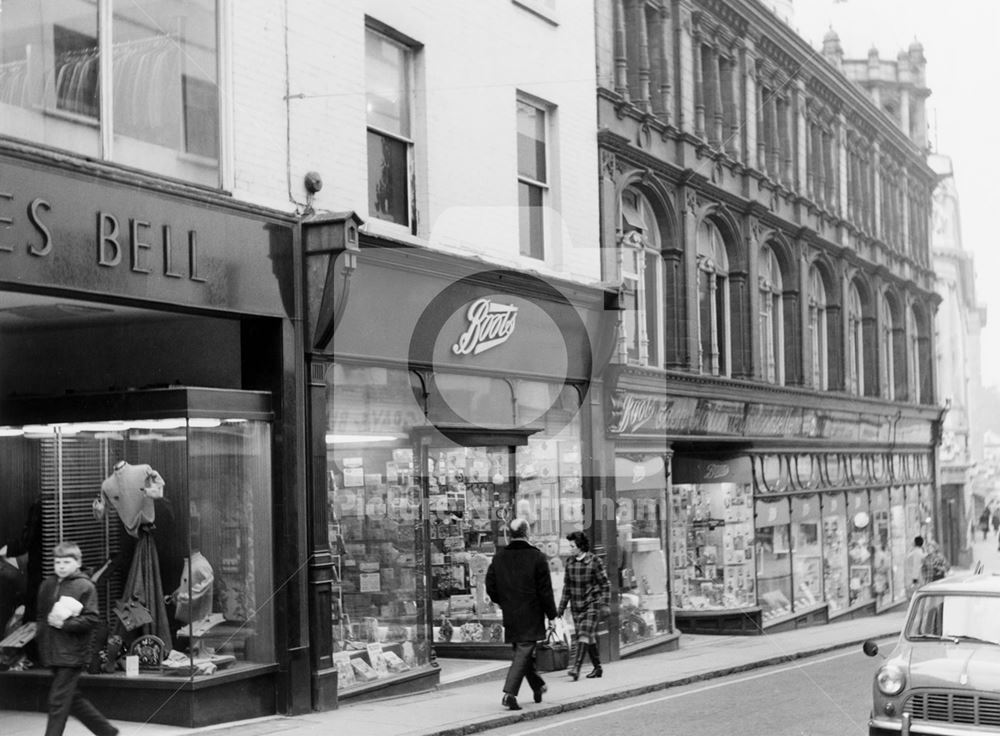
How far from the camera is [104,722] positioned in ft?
35.7

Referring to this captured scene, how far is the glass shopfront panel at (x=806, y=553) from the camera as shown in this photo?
28656 mm

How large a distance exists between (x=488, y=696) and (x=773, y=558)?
13.1 metres

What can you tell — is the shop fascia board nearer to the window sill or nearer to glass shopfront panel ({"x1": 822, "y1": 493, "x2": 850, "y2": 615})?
the window sill

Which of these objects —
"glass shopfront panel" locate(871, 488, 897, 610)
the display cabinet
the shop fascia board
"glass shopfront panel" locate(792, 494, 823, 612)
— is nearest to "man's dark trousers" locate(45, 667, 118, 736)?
the display cabinet

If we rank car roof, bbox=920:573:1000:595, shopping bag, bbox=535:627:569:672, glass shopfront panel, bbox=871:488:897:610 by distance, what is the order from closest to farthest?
car roof, bbox=920:573:1000:595 < shopping bag, bbox=535:627:569:672 < glass shopfront panel, bbox=871:488:897:610

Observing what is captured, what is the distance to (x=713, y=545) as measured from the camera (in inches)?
997

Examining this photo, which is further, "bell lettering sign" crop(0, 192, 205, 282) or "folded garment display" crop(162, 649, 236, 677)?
"folded garment display" crop(162, 649, 236, 677)

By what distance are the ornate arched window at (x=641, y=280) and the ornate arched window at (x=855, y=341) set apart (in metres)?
11.7

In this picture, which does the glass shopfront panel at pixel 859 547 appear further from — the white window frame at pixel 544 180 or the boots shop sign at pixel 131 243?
the boots shop sign at pixel 131 243

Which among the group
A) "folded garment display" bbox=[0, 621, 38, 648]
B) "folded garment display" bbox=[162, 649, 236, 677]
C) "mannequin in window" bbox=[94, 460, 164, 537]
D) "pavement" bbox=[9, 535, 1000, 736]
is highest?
"mannequin in window" bbox=[94, 460, 164, 537]

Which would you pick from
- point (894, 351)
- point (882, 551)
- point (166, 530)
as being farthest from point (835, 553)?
point (166, 530)

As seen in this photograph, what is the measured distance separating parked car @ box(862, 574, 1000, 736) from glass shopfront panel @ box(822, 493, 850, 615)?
64.8 feet

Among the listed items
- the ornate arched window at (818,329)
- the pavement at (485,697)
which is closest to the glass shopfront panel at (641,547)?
the pavement at (485,697)

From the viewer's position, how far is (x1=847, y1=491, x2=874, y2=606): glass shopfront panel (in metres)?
32.4
